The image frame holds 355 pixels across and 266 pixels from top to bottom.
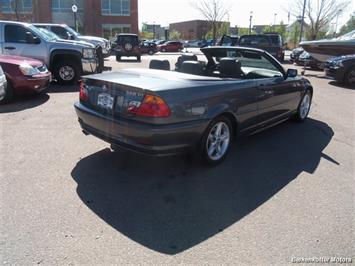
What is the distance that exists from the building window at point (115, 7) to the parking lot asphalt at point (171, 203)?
135ft

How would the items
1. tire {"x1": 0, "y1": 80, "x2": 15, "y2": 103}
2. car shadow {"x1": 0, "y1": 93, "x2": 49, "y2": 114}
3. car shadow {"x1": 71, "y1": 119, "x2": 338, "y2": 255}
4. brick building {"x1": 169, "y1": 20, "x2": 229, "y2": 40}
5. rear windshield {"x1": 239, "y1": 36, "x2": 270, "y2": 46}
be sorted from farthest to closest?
brick building {"x1": 169, "y1": 20, "x2": 229, "y2": 40} → rear windshield {"x1": 239, "y1": 36, "x2": 270, "y2": 46} → tire {"x1": 0, "y1": 80, "x2": 15, "y2": 103} → car shadow {"x1": 0, "y1": 93, "x2": 49, "y2": 114} → car shadow {"x1": 71, "y1": 119, "x2": 338, "y2": 255}

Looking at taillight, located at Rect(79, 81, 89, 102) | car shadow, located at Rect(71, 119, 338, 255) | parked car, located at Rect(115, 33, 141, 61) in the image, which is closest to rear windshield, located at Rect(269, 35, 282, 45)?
parked car, located at Rect(115, 33, 141, 61)

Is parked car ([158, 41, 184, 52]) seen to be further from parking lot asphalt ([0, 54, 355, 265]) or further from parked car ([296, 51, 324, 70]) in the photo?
parking lot asphalt ([0, 54, 355, 265])

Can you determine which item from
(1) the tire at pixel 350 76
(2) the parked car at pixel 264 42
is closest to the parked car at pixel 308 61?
(2) the parked car at pixel 264 42

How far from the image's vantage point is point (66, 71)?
9930 mm

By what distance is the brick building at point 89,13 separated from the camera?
39.4m

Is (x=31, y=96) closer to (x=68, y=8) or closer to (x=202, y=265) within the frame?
(x=202, y=265)

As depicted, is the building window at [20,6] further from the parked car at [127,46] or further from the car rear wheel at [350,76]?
the car rear wheel at [350,76]

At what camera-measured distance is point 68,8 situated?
4128 centimetres

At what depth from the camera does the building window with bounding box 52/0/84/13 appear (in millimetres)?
40656

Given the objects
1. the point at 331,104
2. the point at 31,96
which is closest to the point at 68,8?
the point at 31,96

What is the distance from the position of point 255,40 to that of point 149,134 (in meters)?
13.7

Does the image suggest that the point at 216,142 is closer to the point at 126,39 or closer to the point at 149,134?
the point at 149,134

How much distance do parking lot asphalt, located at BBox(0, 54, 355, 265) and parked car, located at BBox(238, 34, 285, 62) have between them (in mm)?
11123
